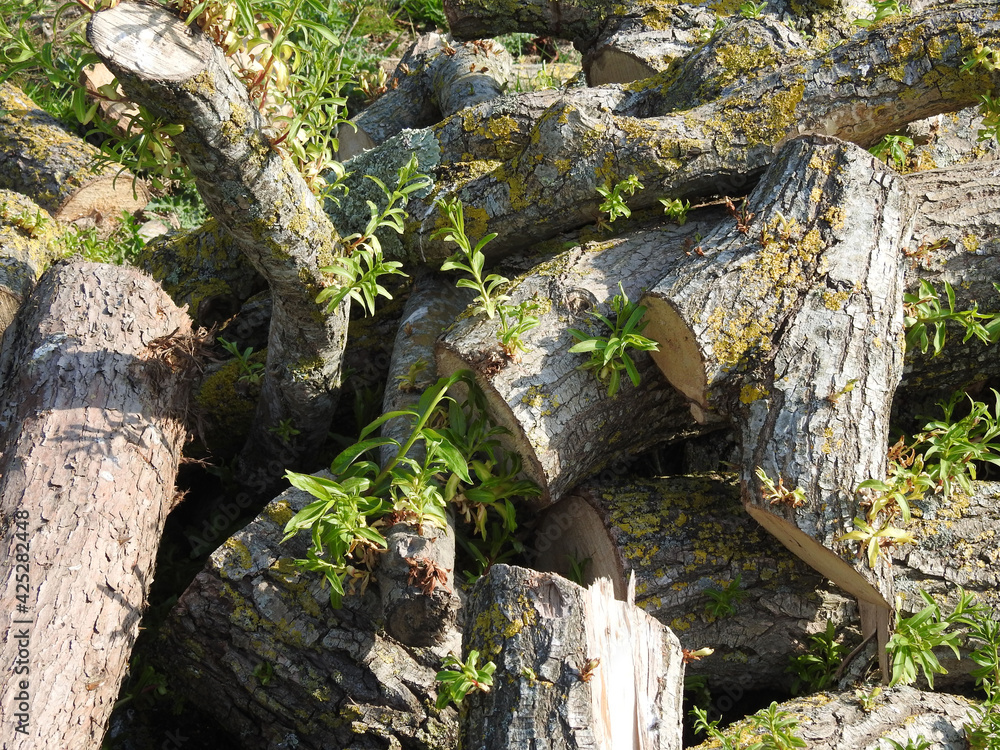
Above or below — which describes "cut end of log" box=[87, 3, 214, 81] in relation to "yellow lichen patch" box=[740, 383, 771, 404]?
above

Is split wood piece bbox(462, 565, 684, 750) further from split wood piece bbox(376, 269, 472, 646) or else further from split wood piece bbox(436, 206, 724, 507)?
split wood piece bbox(436, 206, 724, 507)

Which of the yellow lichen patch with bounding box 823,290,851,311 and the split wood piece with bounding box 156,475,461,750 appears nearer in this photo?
the split wood piece with bounding box 156,475,461,750

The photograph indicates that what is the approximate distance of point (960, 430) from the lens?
2477 millimetres

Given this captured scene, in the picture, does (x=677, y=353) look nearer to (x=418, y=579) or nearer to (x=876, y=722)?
(x=418, y=579)

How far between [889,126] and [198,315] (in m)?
2.85

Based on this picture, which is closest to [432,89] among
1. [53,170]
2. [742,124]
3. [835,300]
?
[53,170]

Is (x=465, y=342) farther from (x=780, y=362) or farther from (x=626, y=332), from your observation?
(x=780, y=362)

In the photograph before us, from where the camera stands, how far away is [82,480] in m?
2.40

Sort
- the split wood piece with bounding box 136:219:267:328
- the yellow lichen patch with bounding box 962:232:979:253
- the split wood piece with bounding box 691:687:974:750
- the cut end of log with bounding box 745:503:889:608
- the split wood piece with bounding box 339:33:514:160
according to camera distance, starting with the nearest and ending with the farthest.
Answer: the split wood piece with bounding box 691:687:974:750, the cut end of log with bounding box 745:503:889:608, the yellow lichen patch with bounding box 962:232:979:253, the split wood piece with bounding box 136:219:267:328, the split wood piece with bounding box 339:33:514:160

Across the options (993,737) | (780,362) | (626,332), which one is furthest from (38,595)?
(993,737)

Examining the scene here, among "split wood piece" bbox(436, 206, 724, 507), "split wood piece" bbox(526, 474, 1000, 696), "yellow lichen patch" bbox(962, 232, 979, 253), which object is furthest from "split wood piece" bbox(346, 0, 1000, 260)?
"split wood piece" bbox(526, 474, 1000, 696)

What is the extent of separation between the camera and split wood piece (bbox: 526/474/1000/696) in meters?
2.46

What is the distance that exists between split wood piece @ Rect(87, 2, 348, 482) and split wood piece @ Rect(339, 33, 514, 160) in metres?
1.86

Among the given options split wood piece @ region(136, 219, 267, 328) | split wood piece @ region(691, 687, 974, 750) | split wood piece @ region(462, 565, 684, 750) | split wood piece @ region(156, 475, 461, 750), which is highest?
split wood piece @ region(136, 219, 267, 328)
